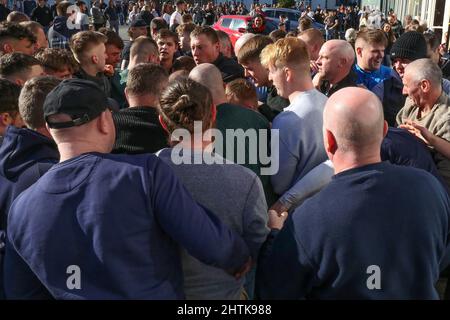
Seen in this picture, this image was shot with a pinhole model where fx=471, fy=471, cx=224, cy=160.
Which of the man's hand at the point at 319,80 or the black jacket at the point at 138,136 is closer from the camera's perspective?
the black jacket at the point at 138,136

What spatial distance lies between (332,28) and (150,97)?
18198mm

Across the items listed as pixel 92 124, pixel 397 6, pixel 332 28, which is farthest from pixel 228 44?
pixel 397 6

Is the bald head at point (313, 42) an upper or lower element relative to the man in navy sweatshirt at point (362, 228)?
upper

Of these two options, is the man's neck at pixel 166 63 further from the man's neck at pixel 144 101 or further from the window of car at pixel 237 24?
the window of car at pixel 237 24

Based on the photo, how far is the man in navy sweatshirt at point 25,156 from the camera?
2260 millimetres

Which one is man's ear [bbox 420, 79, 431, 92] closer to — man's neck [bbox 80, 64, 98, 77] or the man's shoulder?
the man's shoulder

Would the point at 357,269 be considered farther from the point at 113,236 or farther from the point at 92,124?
the point at 92,124

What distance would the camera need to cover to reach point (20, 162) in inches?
91.7

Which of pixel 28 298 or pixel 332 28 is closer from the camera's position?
pixel 28 298

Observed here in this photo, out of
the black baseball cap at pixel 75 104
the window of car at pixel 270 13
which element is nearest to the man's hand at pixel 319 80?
the black baseball cap at pixel 75 104

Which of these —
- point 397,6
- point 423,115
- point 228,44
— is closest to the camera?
point 423,115

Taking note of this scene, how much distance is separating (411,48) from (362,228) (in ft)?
10.9
